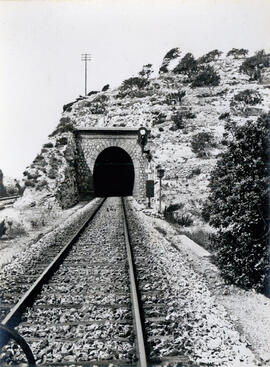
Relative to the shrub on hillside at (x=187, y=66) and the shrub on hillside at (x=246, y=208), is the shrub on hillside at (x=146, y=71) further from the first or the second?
the shrub on hillside at (x=246, y=208)

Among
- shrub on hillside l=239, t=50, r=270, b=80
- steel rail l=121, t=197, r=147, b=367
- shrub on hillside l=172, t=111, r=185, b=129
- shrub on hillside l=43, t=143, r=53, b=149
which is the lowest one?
steel rail l=121, t=197, r=147, b=367

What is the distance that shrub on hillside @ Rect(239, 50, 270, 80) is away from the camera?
49.5 metres

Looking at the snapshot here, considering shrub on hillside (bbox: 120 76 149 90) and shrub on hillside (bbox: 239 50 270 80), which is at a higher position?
shrub on hillside (bbox: 239 50 270 80)

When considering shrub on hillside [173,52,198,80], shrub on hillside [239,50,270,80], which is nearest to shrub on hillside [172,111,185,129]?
shrub on hillside [173,52,198,80]

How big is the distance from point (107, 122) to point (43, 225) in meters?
23.4

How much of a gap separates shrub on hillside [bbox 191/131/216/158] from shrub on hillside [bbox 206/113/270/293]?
62.1 ft

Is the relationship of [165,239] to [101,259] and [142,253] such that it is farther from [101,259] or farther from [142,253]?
[101,259]

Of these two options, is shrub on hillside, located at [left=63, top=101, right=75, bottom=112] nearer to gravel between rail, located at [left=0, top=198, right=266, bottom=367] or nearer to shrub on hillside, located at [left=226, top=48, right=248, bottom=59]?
shrub on hillside, located at [left=226, top=48, right=248, bottom=59]

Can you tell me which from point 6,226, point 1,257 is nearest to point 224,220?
point 1,257

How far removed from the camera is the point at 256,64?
168ft

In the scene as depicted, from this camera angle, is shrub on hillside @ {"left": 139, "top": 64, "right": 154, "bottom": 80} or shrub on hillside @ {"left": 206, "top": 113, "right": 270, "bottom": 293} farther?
shrub on hillside @ {"left": 139, "top": 64, "right": 154, "bottom": 80}

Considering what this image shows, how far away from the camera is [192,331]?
4.91 meters

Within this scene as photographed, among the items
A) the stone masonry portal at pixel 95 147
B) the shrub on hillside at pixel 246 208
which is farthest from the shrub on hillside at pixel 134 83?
the shrub on hillside at pixel 246 208

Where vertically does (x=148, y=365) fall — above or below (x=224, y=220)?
below
